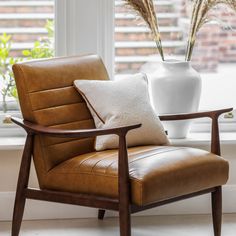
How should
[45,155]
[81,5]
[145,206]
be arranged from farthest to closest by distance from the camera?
[81,5] < [45,155] < [145,206]

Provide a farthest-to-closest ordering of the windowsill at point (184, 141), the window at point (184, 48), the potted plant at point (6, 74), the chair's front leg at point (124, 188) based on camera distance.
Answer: the window at point (184, 48), the potted plant at point (6, 74), the windowsill at point (184, 141), the chair's front leg at point (124, 188)

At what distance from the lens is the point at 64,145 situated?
3646 millimetres

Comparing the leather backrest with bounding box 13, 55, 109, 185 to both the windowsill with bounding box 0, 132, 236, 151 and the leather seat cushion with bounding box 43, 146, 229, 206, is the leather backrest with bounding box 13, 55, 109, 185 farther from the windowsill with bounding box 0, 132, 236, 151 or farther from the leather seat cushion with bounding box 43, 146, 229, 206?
the windowsill with bounding box 0, 132, 236, 151

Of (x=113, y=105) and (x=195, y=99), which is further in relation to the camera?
(x=195, y=99)

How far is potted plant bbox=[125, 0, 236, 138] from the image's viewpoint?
408 cm

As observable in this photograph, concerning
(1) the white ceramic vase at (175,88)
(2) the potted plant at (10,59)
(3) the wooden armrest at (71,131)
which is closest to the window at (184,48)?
(1) the white ceramic vase at (175,88)

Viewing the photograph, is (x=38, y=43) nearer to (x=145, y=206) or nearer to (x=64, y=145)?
(x=64, y=145)

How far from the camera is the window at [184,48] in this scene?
14.4ft

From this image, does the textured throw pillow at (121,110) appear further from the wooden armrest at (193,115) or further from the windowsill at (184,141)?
the windowsill at (184,141)

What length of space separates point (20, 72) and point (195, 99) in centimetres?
105

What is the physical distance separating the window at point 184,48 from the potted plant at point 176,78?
210 mm

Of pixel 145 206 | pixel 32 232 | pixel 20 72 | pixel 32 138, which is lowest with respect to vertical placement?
pixel 32 232

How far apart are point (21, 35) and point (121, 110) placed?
97 centimetres

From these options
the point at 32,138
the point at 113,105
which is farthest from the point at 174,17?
the point at 32,138
